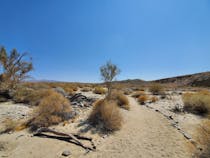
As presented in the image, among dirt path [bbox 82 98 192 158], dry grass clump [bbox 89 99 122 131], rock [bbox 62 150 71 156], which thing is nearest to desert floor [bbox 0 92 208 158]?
dirt path [bbox 82 98 192 158]

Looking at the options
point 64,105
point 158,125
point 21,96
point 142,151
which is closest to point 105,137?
point 142,151

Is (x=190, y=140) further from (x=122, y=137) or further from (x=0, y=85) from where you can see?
(x=0, y=85)

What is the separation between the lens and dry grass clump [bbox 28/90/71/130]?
619 cm

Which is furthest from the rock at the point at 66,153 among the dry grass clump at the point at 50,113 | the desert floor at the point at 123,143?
the dry grass clump at the point at 50,113

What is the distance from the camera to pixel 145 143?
4445mm

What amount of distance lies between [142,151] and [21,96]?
12.4 metres

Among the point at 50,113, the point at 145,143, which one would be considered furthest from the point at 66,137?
the point at 145,143

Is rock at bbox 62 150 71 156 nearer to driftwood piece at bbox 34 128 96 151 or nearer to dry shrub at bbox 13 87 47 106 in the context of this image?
driftwood piece at bbox 34 128 96 151

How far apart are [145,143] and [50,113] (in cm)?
503

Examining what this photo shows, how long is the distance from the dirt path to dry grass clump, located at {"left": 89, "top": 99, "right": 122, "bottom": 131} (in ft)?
1.34

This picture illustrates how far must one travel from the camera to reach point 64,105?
7.49 meters

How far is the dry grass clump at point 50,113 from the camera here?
244 inches

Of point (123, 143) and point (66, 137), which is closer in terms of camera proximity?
point (123, 143)

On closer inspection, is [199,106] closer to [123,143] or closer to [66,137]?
[123,143]
